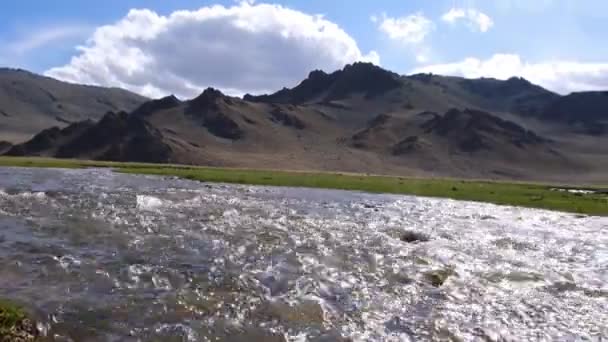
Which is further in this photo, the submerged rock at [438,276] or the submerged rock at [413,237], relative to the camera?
the submerged rock at [413,237]

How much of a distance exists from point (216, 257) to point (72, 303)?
909 cm

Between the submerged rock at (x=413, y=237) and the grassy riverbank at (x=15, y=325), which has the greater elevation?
the submerged rock at (x=413, y=237)

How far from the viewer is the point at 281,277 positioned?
23.6m

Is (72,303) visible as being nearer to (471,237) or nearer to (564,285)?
(564,285)

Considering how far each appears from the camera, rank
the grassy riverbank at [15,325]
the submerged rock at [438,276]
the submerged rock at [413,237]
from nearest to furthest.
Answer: the grassy riverbank at [15,325]
the submerged rock at [438,276]
the submerged rock at [413,237]

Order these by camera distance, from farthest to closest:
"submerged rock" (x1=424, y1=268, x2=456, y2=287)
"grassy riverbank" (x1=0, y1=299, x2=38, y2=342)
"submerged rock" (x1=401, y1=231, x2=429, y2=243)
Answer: "submerged rock" (x1=401, y1=231, x2=429, y2=243) < "submerged rock" (x1=424, y1=268, x2=456, y2=287) < "grassy riverbank" (x1=0, y1=299, x2=38, y2=342)

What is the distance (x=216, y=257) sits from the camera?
26.4 meters

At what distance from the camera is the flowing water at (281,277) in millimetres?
17781

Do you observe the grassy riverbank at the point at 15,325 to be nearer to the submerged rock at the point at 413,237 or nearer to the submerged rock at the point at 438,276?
the submerged rock at the point at 438,276

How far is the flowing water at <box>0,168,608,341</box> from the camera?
58.3 feet

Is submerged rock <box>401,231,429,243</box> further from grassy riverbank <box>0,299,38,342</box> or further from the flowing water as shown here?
grassy riverbank <box>0,299,38,342</box>

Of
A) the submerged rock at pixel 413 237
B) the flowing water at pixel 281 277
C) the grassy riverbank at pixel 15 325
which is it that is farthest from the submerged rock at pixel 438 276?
the grassy riverbank at pixel 15 325

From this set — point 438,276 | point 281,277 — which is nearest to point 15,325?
point 281,277

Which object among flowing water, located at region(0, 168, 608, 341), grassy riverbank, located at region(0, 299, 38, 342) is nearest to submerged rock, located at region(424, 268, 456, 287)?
flowing water, located at region(0, 168, 608, 341)
